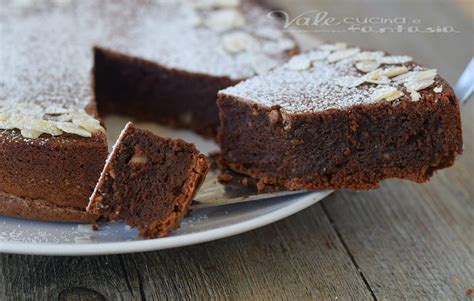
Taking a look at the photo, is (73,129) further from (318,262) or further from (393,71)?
(393,71)

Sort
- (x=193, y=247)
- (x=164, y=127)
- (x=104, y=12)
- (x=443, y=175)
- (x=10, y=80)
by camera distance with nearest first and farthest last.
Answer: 1. (x=193, y=247)
2. (x=10, y=80)
3. (x=443, y=175)
4. (x=164, y=127)
5. (x=104, y=12)

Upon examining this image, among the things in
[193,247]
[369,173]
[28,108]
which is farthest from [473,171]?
[28,108]

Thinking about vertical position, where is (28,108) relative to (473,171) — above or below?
above

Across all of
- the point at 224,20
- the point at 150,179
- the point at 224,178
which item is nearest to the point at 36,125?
the point at 150,179

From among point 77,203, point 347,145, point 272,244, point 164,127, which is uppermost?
point 347,145

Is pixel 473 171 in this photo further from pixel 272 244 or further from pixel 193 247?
pixel 193 247

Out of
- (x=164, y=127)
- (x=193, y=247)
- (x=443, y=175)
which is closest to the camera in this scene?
(x=193, y=247)

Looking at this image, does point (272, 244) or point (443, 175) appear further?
point (443, 175)
